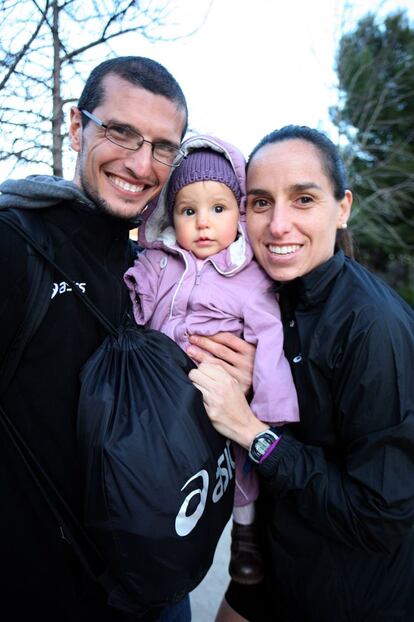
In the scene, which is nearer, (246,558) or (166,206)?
(246,558)

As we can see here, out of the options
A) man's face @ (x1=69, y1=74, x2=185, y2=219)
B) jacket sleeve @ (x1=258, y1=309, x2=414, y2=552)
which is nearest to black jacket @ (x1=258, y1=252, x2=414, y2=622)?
jacket sleeve @ (x1=258, y1=309, x2=414, y2=552)

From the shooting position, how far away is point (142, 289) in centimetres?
196

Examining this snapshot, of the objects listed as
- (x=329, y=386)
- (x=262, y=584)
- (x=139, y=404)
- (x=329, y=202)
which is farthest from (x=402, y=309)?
(x=262, y=584)

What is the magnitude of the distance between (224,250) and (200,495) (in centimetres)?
107

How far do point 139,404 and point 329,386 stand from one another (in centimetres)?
66

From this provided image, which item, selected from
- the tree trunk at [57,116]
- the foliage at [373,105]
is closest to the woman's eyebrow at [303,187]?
the tree trunk at [57,116]

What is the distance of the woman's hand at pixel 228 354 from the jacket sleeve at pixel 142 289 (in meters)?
0.24

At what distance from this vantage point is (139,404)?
138 cm

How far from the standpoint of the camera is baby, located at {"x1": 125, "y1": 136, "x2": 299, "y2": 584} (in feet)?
6.00

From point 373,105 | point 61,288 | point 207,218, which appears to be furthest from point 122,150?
point 373,105

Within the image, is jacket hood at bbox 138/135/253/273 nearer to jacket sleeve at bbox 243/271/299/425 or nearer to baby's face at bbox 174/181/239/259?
baby's face at bbox 174/181/239/259

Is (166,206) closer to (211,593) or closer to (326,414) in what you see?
(326,414)

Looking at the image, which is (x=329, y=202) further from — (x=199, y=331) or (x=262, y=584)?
(x=262, y=584)

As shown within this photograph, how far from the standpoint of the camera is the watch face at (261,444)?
163 cm
